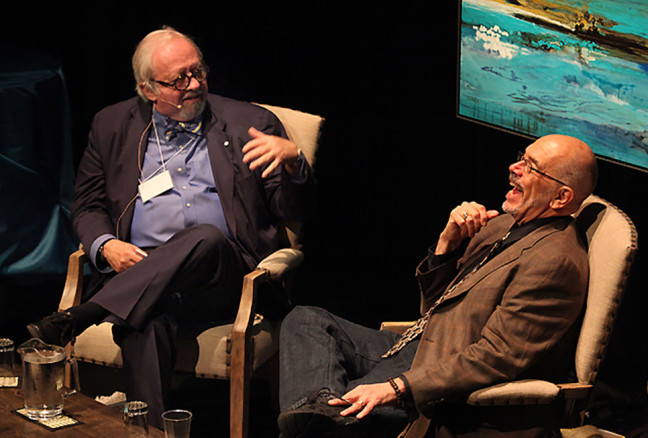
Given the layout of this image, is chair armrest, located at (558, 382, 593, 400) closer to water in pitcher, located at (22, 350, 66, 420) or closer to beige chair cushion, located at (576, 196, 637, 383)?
beige chair cushion, located at (576, 196, 637, 383)

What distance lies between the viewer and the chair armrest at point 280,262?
10.5 ft

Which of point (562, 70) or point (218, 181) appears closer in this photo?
point (562, 70)

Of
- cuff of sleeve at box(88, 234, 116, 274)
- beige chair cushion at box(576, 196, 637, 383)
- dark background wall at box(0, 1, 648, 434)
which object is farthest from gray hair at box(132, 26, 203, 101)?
beige chair cushion at box(576, 196, 637, 383)

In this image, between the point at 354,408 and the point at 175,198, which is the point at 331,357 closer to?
the point at 354,408

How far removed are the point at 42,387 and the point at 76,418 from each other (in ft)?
0.42

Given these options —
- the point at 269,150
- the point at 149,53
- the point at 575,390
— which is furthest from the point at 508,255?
the point at 149,53

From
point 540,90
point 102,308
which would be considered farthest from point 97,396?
point 540,90

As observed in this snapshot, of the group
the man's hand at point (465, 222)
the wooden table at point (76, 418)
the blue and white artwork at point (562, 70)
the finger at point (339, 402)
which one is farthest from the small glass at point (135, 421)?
the blue and white artwork at point (562, 70)

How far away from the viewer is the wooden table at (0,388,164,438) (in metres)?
2.27

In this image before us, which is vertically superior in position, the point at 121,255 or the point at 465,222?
the point at 465,222

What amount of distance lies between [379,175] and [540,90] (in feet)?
4.65

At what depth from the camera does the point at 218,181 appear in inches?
137

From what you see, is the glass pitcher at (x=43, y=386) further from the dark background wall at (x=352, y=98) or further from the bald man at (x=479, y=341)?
the dark background wall at (x=352, y=98)

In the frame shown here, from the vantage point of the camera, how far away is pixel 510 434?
7.77 feet
